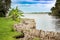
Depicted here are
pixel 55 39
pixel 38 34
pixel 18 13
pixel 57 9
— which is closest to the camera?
pixel 55 39

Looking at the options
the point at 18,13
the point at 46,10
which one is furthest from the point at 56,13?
the point at 18,13

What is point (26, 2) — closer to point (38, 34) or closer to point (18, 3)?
point (18, 3)

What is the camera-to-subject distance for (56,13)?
56.3ft

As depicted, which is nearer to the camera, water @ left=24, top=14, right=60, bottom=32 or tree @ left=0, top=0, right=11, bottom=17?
water @ left=24, top=14, right=60, bottom=32

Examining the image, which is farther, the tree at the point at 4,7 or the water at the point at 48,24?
the tree at the point at 4,7

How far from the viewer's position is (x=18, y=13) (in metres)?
11.7

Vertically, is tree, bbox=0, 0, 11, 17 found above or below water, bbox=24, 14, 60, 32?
above

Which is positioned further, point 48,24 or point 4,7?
point 4,7

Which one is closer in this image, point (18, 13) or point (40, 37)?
point (40, 37)

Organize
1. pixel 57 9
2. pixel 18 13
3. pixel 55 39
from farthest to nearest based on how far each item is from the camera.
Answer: pixel 57 9, pixel 18 13, pixel 55 39

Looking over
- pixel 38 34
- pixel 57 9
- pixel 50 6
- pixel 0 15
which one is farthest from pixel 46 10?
pixel 38 34

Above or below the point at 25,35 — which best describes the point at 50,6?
below

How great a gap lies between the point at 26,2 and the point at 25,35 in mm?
11468

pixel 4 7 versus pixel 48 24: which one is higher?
pixel 4 7
